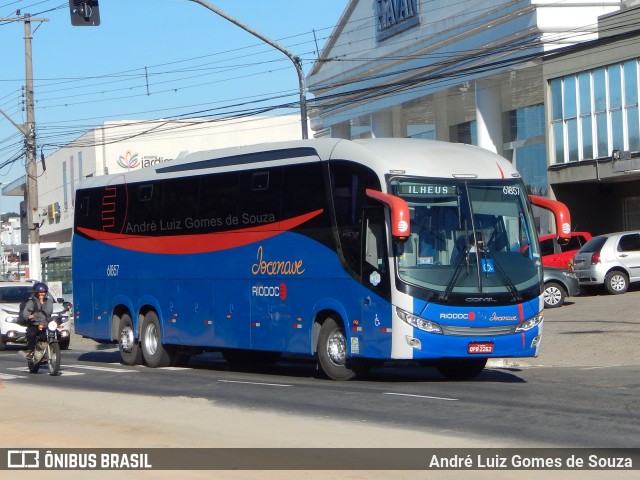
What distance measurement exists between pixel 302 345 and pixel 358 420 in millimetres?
5810

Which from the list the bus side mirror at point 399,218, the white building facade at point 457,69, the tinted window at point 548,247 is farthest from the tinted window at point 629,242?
the bus side mirror at point 399,218

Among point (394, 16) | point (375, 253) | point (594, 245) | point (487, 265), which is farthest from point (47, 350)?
point (394, 16)

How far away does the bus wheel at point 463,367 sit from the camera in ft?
61.0

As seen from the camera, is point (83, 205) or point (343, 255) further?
point (83, 205)

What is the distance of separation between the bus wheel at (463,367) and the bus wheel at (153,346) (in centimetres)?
614

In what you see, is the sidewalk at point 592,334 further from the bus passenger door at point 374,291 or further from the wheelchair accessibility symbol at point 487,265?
the bus passenger door at point 374,291

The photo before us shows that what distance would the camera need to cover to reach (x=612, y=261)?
33.0 metres

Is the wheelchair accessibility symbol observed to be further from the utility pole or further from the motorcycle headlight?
the utility pole

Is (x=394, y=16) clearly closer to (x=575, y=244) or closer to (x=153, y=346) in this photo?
(x=575, y=244)

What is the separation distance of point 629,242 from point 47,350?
729 inches

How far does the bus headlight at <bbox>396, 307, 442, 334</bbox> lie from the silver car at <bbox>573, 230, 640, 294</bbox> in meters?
17.4

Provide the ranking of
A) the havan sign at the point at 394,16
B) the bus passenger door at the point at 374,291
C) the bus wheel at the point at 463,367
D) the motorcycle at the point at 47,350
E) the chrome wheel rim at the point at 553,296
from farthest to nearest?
1. the havan sign at the point at 394,16
2. the chrome wheel rim at the point at 553,296
3. the motorcycle at the point at 47,350
4. the bus wheel at the point at 463,367
5. the bus passenger door at the point at 374,291

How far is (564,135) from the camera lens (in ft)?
131

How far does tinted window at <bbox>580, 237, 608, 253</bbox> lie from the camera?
108ft
